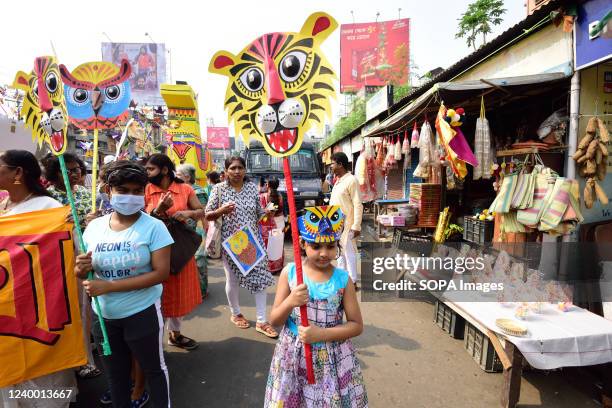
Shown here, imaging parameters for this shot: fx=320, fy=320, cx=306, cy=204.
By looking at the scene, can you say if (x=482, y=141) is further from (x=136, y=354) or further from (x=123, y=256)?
(x=136, y=354)

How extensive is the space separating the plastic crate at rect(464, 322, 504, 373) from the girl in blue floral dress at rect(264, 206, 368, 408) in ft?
5.73

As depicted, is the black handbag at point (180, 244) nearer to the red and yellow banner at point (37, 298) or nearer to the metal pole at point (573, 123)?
the red and yellow banner at point (37, 298)

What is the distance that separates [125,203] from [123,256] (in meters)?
0.31

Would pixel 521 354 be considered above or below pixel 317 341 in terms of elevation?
below

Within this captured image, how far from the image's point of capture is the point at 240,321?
3.67 meters

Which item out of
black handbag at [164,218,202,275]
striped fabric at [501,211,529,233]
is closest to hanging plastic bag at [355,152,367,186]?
striped fabric at [501,211,529,233]

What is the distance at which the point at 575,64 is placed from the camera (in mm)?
3443

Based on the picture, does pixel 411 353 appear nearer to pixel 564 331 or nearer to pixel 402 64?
pixel 564 331

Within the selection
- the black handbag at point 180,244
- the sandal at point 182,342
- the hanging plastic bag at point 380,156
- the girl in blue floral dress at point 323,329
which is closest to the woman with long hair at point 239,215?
the black handbag at point 180,244

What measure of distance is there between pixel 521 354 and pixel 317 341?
180 cm

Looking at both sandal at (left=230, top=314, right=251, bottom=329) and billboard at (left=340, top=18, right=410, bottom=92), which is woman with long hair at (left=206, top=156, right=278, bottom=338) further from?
billboard at (left=340, top=18, right=410, bottom=92)

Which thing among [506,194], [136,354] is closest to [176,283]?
[136,354]

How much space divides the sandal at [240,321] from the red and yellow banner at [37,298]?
5.65 feet

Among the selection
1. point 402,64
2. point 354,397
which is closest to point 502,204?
point 354,397
